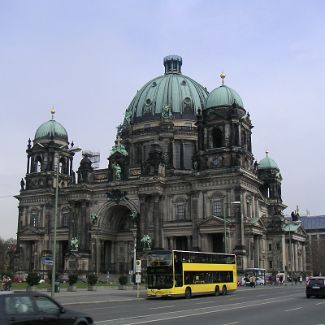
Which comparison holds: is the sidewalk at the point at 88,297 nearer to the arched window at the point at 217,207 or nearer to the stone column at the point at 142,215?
the arched window at the point at 217,207

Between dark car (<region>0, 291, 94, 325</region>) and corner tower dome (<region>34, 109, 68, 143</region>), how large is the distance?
84342 millimetres

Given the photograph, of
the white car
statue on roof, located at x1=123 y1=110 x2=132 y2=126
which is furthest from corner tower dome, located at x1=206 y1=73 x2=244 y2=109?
the white car

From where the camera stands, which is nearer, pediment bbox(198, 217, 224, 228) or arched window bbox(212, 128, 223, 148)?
pediment bbox(198, 217, 224, 228)

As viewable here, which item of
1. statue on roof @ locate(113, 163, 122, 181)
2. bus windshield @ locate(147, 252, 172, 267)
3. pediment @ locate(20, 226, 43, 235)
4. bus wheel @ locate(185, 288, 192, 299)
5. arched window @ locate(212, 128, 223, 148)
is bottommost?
bus wheel @ locate(185, 288, 192, 299)

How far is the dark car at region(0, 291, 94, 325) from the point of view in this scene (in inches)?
477

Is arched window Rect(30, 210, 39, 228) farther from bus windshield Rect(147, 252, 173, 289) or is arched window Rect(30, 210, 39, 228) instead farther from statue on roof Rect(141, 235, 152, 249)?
bus windshield Rect(147, 252, 173, 289)

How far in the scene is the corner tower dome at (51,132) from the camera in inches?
3772

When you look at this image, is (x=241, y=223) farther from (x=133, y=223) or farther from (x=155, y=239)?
(x=133, y=223)

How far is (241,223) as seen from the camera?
71.9 m

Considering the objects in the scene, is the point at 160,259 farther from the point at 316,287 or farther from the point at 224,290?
the point at 316,287

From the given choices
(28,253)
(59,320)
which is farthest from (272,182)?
(59,320)

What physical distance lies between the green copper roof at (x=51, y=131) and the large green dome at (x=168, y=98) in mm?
13269

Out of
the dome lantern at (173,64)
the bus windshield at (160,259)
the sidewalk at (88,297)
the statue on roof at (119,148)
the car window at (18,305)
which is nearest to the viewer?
the car window at (18,305)

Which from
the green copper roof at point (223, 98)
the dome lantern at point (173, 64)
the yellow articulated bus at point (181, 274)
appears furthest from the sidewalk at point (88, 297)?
the dome lantern at point (173, 64)
